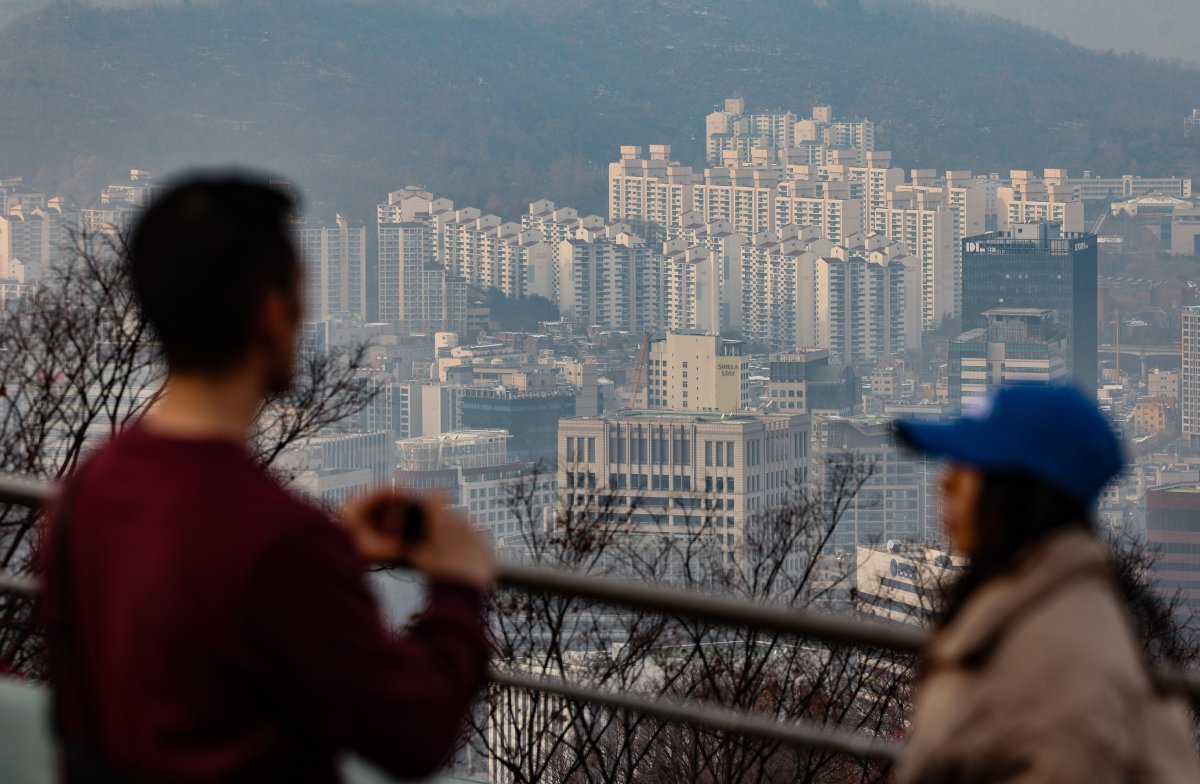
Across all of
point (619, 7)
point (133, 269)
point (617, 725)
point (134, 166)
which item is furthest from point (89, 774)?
point (619, 7)

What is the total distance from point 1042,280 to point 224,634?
104 meters

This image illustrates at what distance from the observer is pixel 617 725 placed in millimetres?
9742

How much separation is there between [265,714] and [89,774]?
0.42 feet

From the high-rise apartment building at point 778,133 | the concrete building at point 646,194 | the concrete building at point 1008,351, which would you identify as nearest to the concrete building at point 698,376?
the concrete building at point 1008,351

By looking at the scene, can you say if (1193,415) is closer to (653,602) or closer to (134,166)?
(134,166)

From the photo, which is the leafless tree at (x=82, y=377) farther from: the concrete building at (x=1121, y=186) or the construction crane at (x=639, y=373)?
the concrete building at (x=1121, y=186)

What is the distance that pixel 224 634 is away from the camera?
96 centimetres

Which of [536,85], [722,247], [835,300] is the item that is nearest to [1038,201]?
[835,300]

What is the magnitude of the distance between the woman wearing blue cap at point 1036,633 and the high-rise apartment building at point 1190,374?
85.2 m

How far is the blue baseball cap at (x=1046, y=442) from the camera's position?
1.10 metres

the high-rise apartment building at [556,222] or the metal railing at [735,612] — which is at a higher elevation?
the high-rise apartment building at [556,222]

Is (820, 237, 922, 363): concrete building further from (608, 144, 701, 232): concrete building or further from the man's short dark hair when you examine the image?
the man's short dark hair

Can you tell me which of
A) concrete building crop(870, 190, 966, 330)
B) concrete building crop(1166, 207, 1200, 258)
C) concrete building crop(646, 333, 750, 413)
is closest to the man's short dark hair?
concrete building crop(646, 333, 750, 413)

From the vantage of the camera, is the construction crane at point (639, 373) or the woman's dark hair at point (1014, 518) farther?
the construction crane at point (639, 373)
